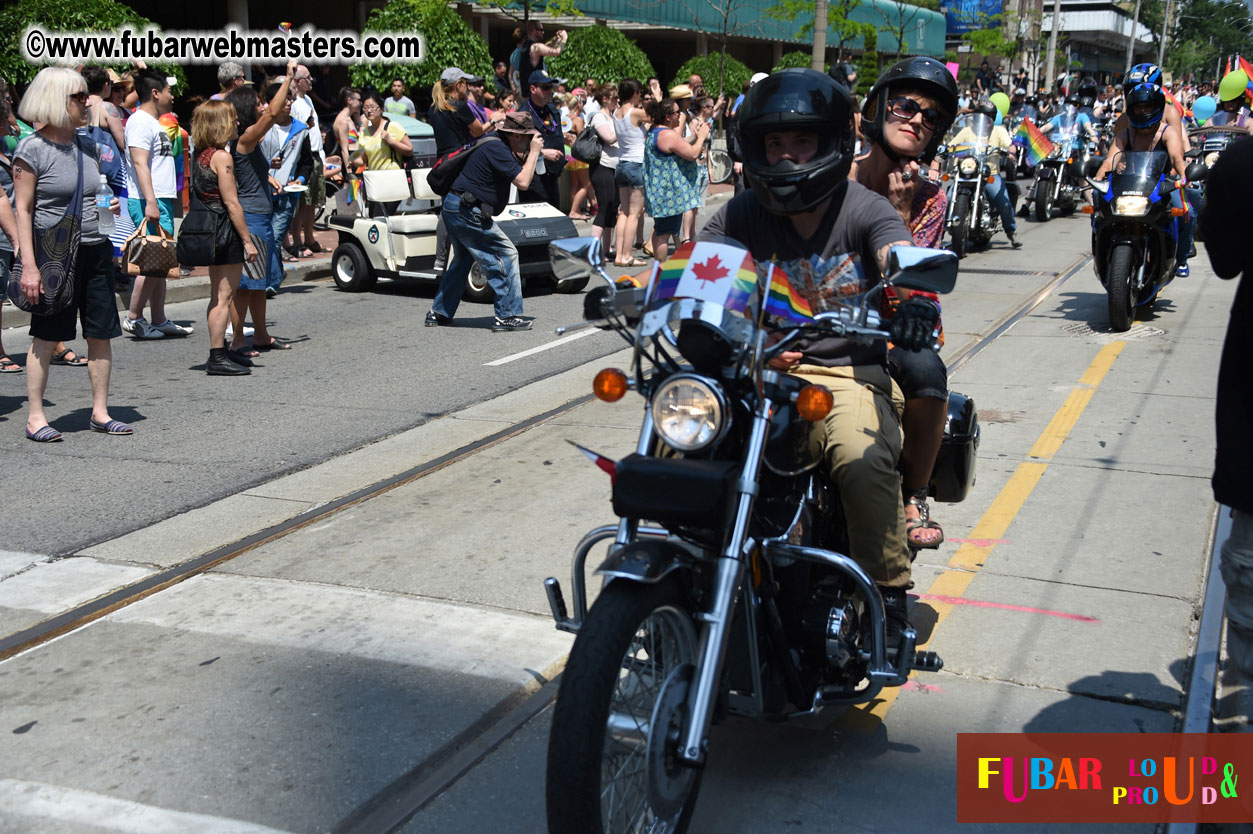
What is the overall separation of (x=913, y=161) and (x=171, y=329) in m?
7.23

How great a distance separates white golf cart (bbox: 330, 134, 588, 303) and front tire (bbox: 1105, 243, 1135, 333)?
187 inches

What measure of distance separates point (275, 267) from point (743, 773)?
7.92m

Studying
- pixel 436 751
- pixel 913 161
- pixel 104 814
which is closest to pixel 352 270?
pixel 913 161

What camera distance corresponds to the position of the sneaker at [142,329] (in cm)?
984

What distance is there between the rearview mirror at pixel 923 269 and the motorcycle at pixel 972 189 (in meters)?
11.6

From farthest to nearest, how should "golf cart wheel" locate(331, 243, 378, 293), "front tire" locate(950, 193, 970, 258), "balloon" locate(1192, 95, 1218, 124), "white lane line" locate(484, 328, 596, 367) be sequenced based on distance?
"balloon" locate(1192, 95, 1218, 124), "front tire" locate(950, 193, 970, 258), "golf cart wheel" locate(331, 243, 378, 293), "white lane line" locate(484, 328, 596, 367)

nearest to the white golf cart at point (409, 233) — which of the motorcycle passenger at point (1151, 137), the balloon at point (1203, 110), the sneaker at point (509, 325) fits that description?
the sneaker at point (509, 325)

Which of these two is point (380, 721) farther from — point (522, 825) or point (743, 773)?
point (743, 773)

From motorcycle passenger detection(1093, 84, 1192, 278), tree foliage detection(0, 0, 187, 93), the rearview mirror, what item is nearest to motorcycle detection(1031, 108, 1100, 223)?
motorcycle passenger detection(1093, 84, 1192, 278)

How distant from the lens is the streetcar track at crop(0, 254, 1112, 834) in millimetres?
3230

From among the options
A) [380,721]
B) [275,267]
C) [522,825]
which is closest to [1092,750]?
[522,825]

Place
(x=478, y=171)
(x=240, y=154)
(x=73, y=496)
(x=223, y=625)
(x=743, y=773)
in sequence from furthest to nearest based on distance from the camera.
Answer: (x=478, y=171) → (x=240, y=154) → (x=73, y=496) → (x=223, y=625) → (x=743, y=773)

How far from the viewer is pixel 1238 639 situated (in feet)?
10.4

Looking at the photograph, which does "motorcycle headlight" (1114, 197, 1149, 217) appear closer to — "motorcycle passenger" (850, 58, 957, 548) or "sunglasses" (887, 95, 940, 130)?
"motorcycle passenger" (850, 58, 957, 548)
